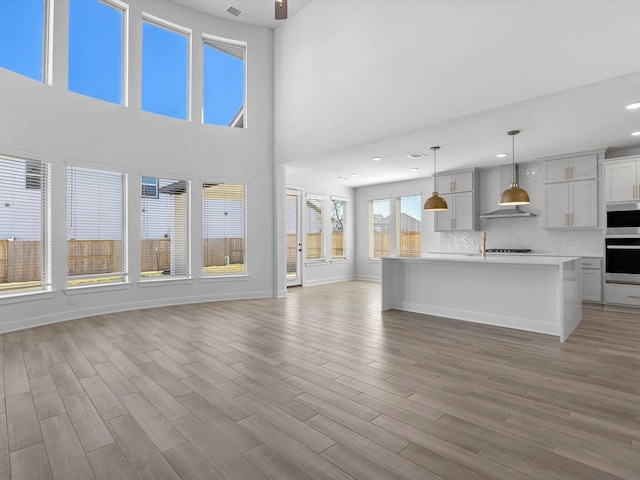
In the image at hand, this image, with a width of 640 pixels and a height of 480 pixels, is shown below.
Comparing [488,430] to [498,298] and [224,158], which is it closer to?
[498,298]

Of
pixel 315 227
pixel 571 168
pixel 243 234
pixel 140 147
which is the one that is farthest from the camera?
pixel 315 227

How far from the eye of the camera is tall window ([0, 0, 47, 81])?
4.76 metres

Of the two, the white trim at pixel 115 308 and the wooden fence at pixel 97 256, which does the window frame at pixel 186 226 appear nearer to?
the wooden fence at pixel 97 256

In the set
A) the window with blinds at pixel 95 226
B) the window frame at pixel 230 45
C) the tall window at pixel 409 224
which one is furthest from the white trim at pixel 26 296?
the tall window at pixel 409 224

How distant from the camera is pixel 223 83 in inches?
283

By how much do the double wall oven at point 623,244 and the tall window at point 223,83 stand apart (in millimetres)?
6905

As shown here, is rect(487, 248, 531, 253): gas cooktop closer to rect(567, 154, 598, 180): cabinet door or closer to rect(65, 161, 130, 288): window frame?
rect(567, 154, 598, 180): cabinet door

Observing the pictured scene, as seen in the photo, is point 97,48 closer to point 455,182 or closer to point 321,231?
point 321,231

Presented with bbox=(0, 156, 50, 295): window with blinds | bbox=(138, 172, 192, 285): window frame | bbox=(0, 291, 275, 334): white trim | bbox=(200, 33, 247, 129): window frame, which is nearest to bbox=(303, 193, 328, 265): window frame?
bbox=(0, 291, 275, 334): white trim

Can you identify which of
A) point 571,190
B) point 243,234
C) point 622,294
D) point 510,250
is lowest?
point 622,294

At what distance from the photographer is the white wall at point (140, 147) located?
4.90 metres

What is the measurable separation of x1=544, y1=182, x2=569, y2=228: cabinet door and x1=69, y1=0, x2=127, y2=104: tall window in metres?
7.74

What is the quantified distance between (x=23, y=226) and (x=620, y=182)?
352 inches

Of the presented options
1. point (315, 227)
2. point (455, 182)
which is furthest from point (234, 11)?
point (455, 182)
